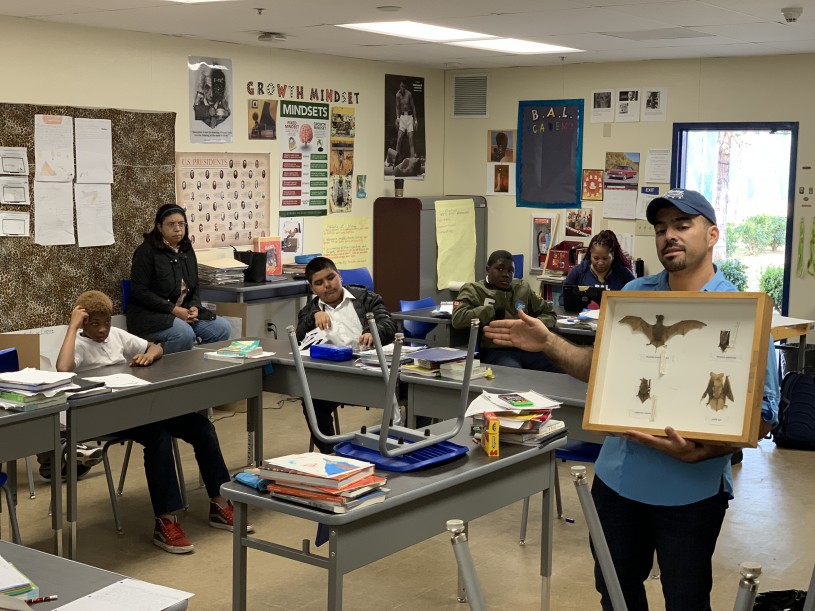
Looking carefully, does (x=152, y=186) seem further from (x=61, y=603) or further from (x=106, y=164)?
(x=61, y=603)

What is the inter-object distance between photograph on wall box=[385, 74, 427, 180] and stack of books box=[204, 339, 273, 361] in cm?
424

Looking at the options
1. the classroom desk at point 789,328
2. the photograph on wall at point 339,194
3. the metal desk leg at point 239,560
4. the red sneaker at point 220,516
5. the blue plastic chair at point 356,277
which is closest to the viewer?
the metal desk leg at point 239,560

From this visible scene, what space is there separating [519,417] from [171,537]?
1.93 metres

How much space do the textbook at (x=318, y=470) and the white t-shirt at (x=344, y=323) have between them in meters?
2.54

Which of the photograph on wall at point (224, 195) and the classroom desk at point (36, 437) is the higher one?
the photograph on wall at point (224, 195)

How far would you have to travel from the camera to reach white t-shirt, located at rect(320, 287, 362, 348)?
5.49 metres

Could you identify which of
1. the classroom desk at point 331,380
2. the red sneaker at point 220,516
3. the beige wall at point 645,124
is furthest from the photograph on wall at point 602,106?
the red sneaker at point 220,516

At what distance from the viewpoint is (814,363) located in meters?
7.20

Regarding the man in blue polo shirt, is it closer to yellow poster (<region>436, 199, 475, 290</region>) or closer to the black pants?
the black pants

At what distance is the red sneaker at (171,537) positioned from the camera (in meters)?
4.56

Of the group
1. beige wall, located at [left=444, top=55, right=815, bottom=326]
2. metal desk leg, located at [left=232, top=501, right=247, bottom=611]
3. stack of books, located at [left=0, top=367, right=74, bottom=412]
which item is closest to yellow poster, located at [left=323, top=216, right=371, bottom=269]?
beige wall, located at [left=444, top=55, right=815, bottom=326]

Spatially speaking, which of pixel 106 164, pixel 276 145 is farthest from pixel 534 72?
pixel 106 164

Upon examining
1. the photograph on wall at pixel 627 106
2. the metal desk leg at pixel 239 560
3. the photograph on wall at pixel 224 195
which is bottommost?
the metal desk leg at pixel 239 560

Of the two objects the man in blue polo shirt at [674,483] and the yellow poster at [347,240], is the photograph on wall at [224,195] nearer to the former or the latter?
the yellow poster at [347,240]
